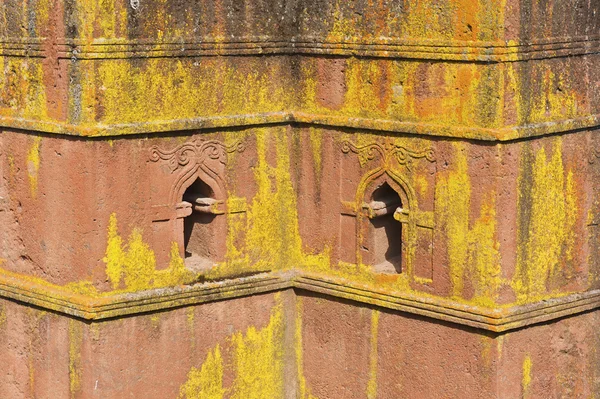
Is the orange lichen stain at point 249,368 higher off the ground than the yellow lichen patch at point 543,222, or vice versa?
the yellow lichen patch at point 543,222

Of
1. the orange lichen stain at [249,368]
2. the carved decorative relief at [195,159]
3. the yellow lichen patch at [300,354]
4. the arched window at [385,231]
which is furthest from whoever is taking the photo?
the yellow lichen patch at [300,354]

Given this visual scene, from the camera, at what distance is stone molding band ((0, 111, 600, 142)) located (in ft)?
29.9

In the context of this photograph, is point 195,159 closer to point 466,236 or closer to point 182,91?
point 182,91

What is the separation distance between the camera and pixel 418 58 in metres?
9.33

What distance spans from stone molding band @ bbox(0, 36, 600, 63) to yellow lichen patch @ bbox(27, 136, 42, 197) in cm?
62

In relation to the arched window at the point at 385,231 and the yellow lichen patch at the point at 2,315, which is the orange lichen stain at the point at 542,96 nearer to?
the arched window at the point at 385,231

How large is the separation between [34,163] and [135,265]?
1005 mm

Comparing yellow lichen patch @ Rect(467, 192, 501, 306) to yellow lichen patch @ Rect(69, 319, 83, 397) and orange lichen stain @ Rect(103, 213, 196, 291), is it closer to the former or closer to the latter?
orange lichen stain @ Rect(103, 213, 196, 291)

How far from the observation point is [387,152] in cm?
964

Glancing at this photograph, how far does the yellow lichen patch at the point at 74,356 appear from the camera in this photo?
959 centimetres

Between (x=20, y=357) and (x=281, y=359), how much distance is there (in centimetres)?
193

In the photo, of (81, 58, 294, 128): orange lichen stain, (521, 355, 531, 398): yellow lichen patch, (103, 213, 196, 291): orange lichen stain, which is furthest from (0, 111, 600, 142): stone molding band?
(521, 355, 531, 398): yellow lichen patch

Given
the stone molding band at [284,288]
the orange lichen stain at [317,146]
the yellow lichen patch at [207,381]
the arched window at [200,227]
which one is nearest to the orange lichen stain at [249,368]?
the yellow lichen patch at [207,381]

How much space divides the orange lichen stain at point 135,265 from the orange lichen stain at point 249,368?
704 mm
